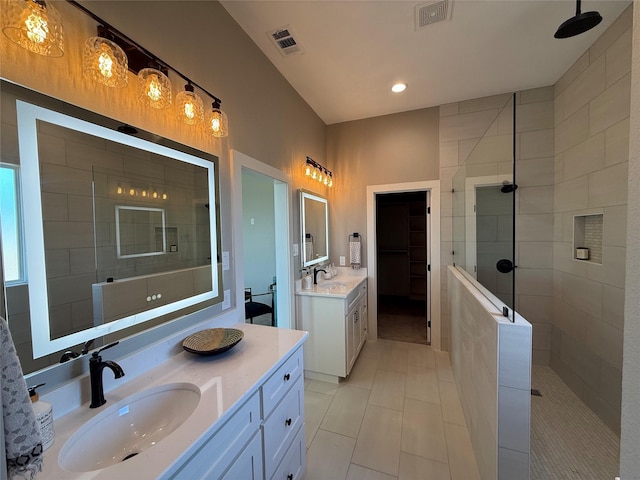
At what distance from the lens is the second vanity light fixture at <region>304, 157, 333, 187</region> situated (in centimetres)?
279

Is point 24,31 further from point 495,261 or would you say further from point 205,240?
point 495,261

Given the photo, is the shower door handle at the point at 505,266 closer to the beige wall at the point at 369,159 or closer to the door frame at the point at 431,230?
the door frame at the point at 431,230

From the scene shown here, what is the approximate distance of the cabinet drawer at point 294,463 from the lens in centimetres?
125

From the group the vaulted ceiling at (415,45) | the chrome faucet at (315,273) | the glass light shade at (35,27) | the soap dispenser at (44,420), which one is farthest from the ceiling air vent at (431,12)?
the soap dispenser at (44,420)

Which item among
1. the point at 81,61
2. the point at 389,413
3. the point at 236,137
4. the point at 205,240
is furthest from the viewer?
the point at 389,413

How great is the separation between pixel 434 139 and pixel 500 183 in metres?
1.48

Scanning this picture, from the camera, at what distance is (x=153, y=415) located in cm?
100

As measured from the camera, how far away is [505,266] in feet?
5.35

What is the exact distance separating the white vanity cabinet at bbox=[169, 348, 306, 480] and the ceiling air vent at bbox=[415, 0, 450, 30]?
238 centimetres

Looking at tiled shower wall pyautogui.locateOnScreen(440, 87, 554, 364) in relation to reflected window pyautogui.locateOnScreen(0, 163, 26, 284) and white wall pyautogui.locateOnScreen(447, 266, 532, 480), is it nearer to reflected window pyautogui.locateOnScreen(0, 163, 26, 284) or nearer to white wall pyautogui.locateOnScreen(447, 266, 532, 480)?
white wall pyautogui.locateOnScreen(447, 266, 532, 480)

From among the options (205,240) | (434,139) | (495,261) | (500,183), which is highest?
(434,139)

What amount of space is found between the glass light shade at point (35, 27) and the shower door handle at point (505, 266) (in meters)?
2.29

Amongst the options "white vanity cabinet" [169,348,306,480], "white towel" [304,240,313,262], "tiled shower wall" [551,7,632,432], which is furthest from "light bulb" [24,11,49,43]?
"tiled shower wall" [551,7,632,432]

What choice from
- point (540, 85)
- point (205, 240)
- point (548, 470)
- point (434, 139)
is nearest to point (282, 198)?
point (205, 240)
